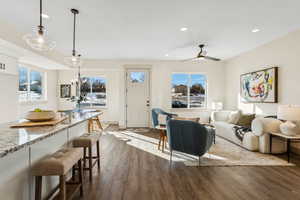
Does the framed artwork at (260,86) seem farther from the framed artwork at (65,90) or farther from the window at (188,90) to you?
the framed artwork at (65,90)

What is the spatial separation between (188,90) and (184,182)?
4429 millimetres

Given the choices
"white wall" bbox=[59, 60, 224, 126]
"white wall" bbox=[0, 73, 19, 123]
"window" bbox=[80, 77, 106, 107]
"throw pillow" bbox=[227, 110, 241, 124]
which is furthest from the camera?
"window" bbox=[80, 77, 106, 107]

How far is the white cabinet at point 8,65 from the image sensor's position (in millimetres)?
3514

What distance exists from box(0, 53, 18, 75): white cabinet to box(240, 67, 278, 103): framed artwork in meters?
6.48

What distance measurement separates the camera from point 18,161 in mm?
1332

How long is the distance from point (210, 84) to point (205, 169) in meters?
4.23

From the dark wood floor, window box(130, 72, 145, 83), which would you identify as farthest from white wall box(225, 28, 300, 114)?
window box(130, 72, 145, 83)

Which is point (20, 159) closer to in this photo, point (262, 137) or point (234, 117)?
point (262, 137)

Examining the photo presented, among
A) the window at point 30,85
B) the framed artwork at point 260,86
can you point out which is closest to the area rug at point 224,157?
the framed artwork at point 260,86

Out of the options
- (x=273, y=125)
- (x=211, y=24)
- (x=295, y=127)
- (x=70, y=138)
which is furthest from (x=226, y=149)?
(x=70, y=138)

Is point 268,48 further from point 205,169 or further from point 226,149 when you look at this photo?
point 205,169

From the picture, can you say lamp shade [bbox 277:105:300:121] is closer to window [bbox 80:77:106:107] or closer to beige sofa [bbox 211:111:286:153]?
beige sofa [bbox 211:111:286:153]

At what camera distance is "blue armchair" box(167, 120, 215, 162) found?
2781mm

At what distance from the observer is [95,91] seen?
7230 mm
